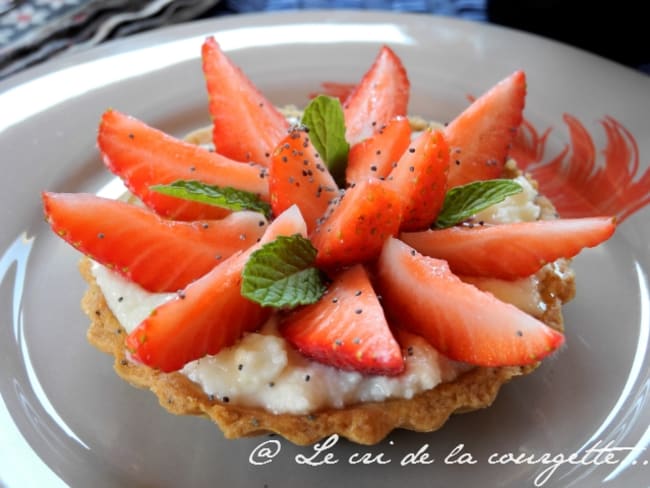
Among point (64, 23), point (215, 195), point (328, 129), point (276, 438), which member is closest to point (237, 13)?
point (64, 23)

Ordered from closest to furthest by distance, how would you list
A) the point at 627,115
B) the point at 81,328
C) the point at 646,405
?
the point at 646,405 → the point at 81,328 → the point at 627,115

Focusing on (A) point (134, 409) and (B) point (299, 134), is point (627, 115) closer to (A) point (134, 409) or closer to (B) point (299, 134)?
(B) point (299, 134)

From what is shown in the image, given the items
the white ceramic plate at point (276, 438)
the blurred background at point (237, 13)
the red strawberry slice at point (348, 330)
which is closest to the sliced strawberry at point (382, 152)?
the red strawberry slice at point (348, 330)

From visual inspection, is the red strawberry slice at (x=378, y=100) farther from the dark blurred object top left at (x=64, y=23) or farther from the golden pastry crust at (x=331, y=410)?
the dark blurred object top left at (x=64, y=23)

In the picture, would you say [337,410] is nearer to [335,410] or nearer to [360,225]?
[335,410]

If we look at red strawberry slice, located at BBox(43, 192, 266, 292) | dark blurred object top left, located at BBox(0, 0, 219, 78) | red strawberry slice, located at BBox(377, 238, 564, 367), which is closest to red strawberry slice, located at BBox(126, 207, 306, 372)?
red strawberry slice, located at BBox(43, 192, 266, 292)

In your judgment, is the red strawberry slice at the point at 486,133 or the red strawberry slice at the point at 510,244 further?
the red strawberry slice at the point at 486,133

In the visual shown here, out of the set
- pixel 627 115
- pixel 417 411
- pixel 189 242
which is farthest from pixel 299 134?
pixel 627 115
